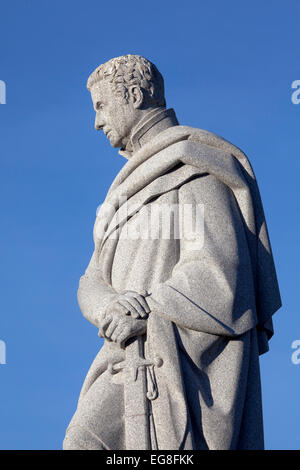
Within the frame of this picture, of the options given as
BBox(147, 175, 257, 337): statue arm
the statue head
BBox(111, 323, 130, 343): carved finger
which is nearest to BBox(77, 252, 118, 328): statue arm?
BBox(111, 323, 130, 343): carved finger

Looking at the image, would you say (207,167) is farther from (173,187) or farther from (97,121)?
(97,121)

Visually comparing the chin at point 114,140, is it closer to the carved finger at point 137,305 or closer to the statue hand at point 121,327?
the carved finger at point 137,305

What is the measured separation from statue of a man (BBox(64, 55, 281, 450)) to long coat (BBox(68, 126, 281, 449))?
12 mm

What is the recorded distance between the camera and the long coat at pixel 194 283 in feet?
28.9

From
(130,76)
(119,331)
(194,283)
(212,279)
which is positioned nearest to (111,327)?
(119,331)

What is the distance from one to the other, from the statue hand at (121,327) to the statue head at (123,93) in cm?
224

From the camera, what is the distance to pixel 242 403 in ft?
29.7

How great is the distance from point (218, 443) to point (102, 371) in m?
1.29

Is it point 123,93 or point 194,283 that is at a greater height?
point 123,93

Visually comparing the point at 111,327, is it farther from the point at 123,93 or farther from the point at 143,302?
the point at 123,93

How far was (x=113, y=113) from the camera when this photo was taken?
10.4m

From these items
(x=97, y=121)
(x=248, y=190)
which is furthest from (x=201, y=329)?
(x=97, y=121)

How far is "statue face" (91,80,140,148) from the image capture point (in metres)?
10.4

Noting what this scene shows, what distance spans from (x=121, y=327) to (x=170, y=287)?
0.56m
